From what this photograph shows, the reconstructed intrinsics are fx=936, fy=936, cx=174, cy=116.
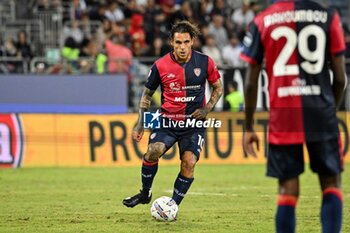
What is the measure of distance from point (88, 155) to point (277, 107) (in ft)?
A: 45.5

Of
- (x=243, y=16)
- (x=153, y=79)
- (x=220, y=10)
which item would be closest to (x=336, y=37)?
(x=153, y=79)

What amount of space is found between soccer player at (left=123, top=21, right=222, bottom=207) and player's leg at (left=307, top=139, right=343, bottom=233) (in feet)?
13.7

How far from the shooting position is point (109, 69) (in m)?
25.3

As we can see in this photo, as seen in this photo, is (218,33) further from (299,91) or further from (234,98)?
(299,91)

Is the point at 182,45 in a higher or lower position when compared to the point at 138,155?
higher

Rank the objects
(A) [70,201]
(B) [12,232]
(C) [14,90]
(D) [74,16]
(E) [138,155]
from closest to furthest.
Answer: (B) [12,232] → (A) [70,201] → (E) [138,155] → (C) [14,90] → (D) [74,16]

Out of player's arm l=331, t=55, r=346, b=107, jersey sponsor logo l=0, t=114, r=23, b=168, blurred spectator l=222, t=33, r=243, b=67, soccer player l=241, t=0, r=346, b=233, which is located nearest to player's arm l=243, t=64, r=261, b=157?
soccer player l=241, t=0, r=346, b=233

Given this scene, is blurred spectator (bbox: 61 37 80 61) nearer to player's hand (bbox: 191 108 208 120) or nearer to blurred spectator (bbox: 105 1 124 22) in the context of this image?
blurred spectator (bbox: 105 1 124 22)

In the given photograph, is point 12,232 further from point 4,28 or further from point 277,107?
point 4,28

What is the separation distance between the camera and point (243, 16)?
95.1 ft

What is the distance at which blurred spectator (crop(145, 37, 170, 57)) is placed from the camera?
25947mm

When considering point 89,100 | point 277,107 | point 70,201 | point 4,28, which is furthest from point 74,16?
point 277,107

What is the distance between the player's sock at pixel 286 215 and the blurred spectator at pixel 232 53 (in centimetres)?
1876

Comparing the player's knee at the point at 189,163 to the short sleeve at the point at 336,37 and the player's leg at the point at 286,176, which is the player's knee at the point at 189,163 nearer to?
the player's leg at the point at 286,176
